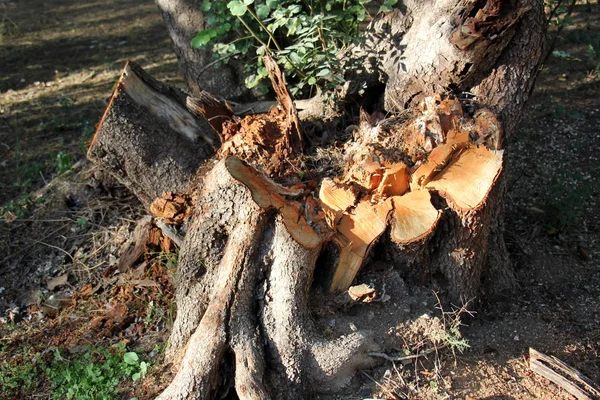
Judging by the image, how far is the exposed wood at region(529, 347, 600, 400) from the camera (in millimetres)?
2524

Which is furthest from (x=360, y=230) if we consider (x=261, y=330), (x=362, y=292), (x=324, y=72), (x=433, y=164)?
(x=324, y=72)

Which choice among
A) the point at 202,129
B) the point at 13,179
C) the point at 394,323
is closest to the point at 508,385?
the point at 394,323

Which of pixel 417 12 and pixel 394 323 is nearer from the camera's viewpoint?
pixel 394 323

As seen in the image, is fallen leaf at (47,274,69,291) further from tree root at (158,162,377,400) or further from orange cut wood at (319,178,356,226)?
orange cut wood at (319,178,356,226)

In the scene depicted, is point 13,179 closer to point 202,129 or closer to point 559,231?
point 202,129

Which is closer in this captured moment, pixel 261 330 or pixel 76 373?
pixel 261 330

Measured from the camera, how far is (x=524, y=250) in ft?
11.5

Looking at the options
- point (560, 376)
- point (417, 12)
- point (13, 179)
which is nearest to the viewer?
point (560, 376)

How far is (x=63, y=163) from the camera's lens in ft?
14.3

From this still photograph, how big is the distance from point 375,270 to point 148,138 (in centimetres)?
131

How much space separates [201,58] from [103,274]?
60.5 inches

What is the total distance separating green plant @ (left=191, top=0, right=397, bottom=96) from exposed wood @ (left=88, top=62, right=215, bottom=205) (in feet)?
1.31

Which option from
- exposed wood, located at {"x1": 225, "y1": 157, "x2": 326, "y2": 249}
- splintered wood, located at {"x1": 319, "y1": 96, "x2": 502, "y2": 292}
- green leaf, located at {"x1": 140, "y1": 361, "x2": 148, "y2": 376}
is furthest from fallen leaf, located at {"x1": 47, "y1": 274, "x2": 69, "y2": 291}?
splintered wood, located at {"x1": 319, "y1": 96, "x2": 502, "y2": 292}

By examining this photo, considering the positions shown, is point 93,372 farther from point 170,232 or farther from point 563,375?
point 563,375
